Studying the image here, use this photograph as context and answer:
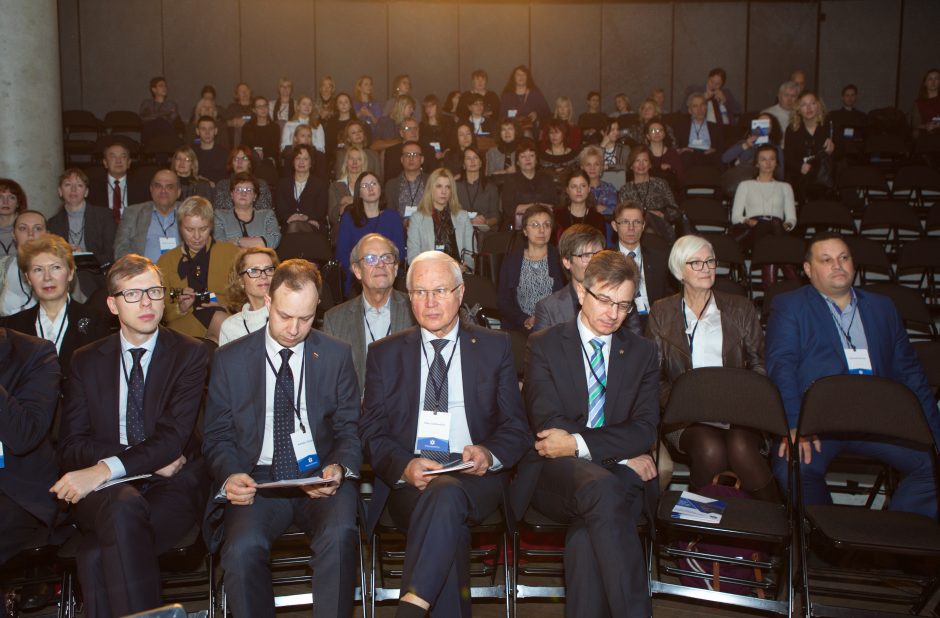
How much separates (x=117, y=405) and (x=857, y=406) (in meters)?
3.03

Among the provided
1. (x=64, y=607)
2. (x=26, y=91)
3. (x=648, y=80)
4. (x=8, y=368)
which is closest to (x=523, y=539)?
(x=64, y=607)

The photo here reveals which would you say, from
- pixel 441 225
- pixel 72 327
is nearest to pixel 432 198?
pixel 441 225

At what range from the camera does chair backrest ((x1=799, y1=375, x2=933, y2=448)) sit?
3.38 m

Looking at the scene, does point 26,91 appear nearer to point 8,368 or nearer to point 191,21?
point 8,368

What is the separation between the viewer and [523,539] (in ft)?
13.2

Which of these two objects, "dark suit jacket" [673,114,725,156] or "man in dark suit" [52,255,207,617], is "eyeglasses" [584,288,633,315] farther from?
"dark suit jacket" [673,114,725,156]

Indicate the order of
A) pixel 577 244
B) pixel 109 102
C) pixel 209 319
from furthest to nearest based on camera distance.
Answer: pixel 109 102, pixel 209 319, pixel 577 244

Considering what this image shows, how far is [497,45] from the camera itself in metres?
13.2

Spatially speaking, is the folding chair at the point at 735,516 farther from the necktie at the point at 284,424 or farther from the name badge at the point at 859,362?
the necktie at the point at 284,424

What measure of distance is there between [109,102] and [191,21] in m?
1.77

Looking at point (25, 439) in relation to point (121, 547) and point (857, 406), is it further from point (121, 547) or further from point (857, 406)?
point (857, 406)

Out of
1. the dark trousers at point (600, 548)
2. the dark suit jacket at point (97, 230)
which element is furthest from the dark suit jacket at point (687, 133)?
the dark trousers at point (600, 548)

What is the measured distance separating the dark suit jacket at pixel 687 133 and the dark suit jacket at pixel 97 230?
20.6 feet

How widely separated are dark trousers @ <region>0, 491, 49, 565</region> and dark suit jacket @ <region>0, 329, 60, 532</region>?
0.03 m
